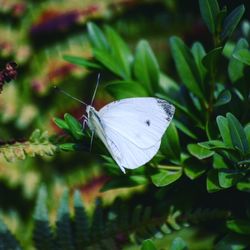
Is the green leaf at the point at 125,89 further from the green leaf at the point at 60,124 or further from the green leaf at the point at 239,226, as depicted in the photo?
the green leaf at the point at 239,226

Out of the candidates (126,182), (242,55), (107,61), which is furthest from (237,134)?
(107,61)

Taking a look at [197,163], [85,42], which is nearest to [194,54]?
[197,163]

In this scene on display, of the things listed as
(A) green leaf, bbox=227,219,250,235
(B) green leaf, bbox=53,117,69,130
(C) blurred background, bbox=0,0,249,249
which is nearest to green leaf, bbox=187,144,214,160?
(A) green leaf, bbox=227,219,250,235

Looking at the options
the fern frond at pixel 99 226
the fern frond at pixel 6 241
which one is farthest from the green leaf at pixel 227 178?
the fern frond at pixel 6 241

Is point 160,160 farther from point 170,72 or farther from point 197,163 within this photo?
point 170,72

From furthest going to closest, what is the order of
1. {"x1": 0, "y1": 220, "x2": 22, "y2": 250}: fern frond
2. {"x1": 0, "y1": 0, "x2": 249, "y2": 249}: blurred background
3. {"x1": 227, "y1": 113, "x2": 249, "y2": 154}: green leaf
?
{"x1": 0, "y1": 0, "x2": 249, "y2": 249}: blurred background → {"x1": 0, "y1": 220, "x2": 22, "y2": 250}: fern frond → {"x1": 227, "y1": 113, "x2": 249, "y2": 154}: green leaf

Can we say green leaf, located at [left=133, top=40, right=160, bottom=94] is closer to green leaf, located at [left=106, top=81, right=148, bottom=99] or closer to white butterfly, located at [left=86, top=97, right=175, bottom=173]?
green leaf, located at [left=106, top=81, right=148, bottom=99]
